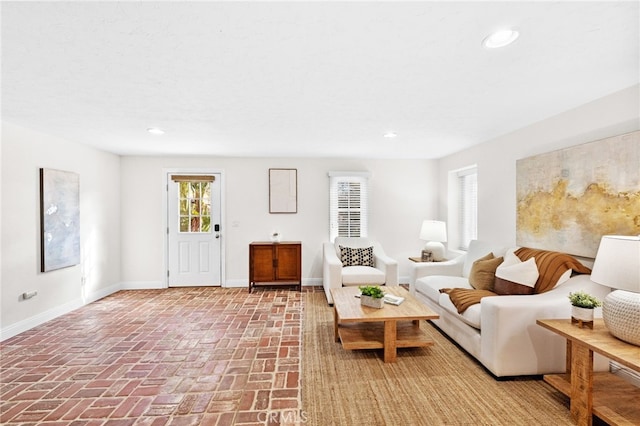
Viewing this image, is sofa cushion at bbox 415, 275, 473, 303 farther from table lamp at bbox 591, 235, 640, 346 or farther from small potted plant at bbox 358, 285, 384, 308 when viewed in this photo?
table lamp at bbox 591, 235, 640, 346

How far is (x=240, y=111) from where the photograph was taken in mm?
2709

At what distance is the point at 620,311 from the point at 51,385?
387 centimetres

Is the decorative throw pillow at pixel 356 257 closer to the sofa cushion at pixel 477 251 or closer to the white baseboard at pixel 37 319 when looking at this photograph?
the sofa cushion at pixel 477 251

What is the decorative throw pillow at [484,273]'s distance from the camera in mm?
2906

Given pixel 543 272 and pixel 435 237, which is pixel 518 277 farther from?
pixel 435 237

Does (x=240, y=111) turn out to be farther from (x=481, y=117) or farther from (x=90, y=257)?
(x=90, y=257)

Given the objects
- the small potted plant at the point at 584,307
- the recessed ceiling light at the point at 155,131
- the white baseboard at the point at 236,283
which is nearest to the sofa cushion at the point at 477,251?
the small potted plant at the point at 584,307

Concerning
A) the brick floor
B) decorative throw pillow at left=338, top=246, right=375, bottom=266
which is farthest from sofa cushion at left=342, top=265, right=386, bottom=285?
the brick floor

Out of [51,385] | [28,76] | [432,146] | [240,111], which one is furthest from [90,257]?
[432,146]

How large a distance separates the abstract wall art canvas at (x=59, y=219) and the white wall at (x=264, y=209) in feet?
3.35

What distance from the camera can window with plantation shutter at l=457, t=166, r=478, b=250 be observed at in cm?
447

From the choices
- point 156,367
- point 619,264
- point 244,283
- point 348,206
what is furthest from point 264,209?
point 619,264

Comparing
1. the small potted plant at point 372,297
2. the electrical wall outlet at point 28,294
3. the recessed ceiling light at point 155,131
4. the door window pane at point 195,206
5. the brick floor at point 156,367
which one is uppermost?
the recessed ceiling light at point 155,131

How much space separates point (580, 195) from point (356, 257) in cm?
269
